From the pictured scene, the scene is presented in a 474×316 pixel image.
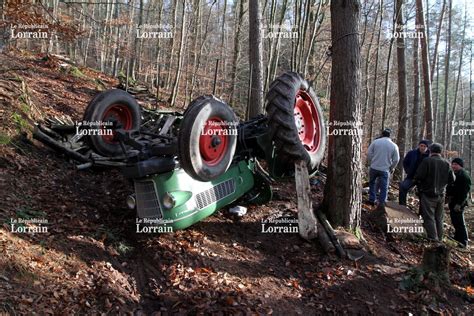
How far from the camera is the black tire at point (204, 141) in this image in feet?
14.2

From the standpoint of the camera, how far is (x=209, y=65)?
33.7m

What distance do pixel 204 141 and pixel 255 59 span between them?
5.74 m

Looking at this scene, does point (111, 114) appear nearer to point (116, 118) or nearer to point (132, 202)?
point (116, 118)

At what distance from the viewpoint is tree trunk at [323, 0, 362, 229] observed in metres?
5.55

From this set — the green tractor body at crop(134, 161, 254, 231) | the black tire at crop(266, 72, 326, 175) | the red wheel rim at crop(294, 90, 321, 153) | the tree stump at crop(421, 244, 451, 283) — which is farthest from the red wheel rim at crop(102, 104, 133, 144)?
the tree stump at crop(421, 244, 451, 283)

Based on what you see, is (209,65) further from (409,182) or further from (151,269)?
(151,269)

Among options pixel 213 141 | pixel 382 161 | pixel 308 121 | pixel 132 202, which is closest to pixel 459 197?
pixel 382 161

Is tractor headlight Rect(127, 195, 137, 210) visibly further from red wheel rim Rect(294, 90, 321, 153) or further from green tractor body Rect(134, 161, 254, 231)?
red wheel rim Rect(294, 90, 321, 153)

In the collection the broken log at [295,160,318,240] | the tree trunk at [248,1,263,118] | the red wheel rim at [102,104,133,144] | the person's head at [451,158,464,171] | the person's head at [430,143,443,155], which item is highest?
the tree trunk at [248,1,263,118]

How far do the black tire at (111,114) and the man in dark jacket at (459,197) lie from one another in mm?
6663

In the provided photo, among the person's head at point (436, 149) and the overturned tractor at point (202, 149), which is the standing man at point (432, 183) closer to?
the person's head at point (436, 149)

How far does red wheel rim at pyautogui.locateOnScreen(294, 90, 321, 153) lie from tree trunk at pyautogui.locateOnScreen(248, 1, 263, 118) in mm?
3735

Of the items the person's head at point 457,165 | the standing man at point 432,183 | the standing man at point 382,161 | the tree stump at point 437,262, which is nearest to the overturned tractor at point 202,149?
the tree stump at point 437,262

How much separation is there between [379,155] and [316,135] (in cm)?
256
